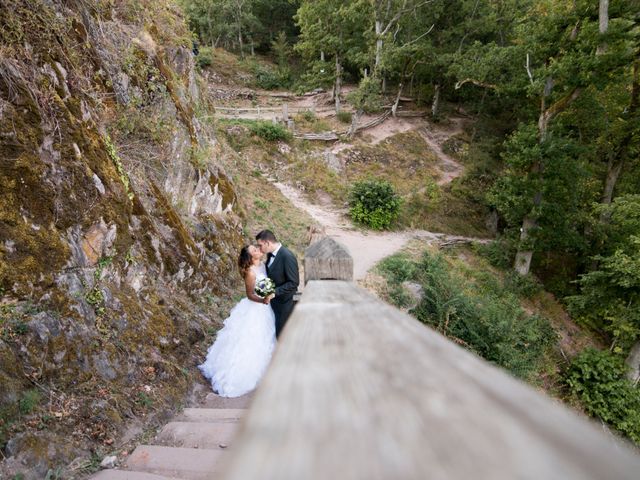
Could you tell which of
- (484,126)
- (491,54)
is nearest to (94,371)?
(491,54)

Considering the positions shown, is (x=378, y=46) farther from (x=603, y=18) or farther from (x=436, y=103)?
(x=603, y=18)

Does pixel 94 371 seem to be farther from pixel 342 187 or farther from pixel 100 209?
pixel 342 187

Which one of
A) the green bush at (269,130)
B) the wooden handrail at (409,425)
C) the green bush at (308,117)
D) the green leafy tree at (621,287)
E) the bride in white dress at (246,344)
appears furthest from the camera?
the green bush at (308,117)

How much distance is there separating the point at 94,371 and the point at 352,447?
10.6 ft

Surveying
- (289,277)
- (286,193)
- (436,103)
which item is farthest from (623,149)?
(289,277)

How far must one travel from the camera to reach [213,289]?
18.0 ft

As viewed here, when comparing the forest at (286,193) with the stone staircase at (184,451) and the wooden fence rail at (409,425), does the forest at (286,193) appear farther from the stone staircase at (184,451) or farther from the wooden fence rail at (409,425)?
the wooden fence rail at (409,425)

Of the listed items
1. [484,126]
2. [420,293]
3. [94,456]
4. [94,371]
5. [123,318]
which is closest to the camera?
[94,456]

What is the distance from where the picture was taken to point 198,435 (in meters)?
2.61

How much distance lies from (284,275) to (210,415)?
59.3 inches

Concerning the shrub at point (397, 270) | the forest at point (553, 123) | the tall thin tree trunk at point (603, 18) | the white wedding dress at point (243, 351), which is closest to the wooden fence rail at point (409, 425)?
the white wedding dress at point (243, 351)

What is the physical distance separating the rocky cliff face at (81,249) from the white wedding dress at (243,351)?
0.35 metres

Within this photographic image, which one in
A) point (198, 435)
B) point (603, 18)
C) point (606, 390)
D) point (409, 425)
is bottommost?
point (606, 390)

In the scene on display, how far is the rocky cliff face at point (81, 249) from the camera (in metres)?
2.48
